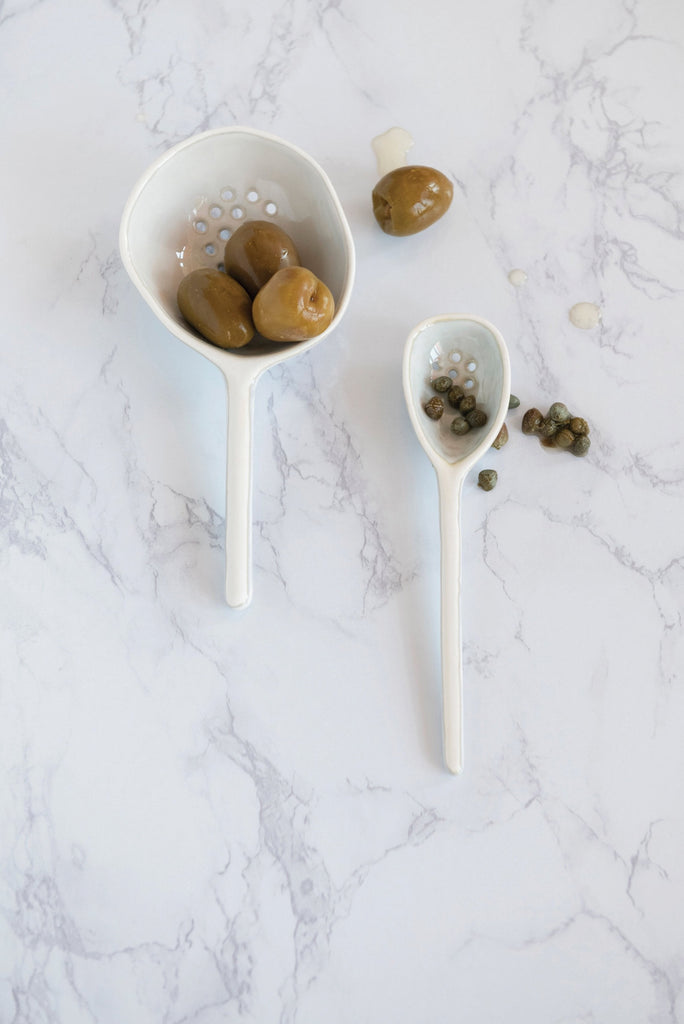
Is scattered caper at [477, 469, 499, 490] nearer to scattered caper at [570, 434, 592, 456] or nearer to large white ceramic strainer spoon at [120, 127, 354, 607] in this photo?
scattered caper at [570, 434, 592, 456]

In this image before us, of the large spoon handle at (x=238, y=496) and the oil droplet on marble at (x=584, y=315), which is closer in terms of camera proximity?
the large spoon handle at (x=238, y=496)

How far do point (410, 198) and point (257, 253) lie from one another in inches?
7.0

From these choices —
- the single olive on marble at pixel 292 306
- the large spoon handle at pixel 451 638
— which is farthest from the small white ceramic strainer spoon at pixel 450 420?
the single olive on marble at pixel 292 306

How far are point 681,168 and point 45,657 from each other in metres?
0.86

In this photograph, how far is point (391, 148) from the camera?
0.95m

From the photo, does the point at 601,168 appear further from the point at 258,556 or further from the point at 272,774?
the point at 272,774

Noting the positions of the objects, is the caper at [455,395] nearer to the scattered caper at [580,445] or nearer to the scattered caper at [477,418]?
the scattered caper at [477,418]

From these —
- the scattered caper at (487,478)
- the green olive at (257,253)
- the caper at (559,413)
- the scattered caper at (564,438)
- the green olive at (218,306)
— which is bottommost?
the scattered caper at (487,478)

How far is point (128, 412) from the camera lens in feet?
2.88

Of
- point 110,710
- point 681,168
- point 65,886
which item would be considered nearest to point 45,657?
point 110,710

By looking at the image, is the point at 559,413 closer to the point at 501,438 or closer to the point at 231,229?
Answer: the point at 501,438

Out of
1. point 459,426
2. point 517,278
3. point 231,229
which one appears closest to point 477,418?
point 459,426

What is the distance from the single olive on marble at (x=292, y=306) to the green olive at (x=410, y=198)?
144mm

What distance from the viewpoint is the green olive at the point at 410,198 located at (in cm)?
88
